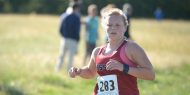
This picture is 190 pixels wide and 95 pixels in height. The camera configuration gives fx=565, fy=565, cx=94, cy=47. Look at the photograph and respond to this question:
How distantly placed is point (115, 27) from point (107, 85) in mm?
671

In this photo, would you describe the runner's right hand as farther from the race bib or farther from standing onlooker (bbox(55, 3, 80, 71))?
standing onlooker (bbox(55, 3, 80, 71))

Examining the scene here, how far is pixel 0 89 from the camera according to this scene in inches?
437

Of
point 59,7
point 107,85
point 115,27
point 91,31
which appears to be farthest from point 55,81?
point 59,7

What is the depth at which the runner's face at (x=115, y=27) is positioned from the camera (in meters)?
5.88

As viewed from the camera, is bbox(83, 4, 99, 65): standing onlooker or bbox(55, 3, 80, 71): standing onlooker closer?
bbox(55, 3, 80, 71): standing onlooker

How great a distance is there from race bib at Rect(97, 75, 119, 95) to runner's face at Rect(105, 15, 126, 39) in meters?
0.43

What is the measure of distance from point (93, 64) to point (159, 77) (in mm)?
8553

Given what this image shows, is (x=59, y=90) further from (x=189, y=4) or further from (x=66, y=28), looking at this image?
(x=189, y=4)

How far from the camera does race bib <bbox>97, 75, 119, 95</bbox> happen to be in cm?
595

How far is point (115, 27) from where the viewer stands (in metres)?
5.88

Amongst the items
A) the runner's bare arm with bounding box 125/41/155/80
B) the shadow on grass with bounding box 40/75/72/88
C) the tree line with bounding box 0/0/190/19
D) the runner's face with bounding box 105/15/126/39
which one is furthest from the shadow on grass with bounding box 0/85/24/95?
the tree line with bounding box 0/0/190/19

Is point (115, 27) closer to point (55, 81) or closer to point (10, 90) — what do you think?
point (10, 90)

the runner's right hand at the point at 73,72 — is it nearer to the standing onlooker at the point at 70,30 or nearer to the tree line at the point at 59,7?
the standing onlooker at the point at 70,30

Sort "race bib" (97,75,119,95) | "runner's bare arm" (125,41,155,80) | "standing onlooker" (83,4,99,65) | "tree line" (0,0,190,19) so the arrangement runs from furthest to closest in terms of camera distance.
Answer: "tree line" (0,0,190,19) < "standing onlooker" (83,4,99,65) < "race bib" (97,75,119,95) < "runner's bare arm" (125,41,155,80)
